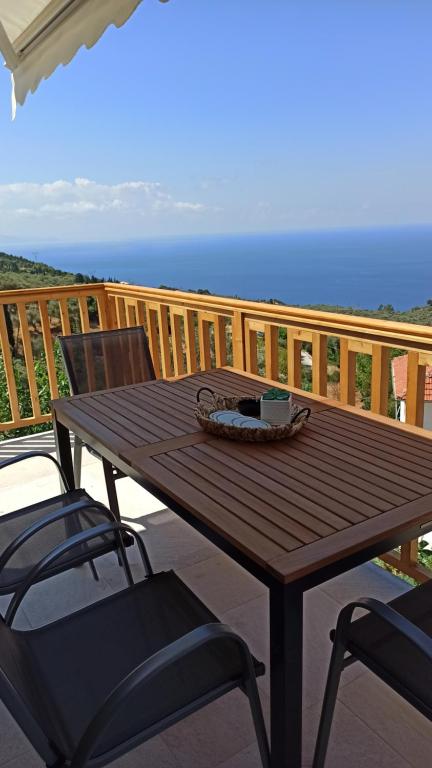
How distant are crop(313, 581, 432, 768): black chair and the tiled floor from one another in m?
0.26

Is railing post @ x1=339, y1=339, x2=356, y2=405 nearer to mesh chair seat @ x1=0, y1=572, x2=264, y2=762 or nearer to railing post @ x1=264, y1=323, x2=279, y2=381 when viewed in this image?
railing post @ x1=264, y1=323, x2=279, y2=381

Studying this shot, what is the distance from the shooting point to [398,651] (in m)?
1.22

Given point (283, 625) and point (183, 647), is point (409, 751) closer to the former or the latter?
point (283, 625)

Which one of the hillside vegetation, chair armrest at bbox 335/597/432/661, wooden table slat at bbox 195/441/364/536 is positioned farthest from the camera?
the hillside vegetation

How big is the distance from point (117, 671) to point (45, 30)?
2.42 m

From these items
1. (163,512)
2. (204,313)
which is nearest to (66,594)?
(163,512)

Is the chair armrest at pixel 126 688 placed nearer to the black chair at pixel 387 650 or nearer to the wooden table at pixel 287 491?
the wooden table at pixel 287 491

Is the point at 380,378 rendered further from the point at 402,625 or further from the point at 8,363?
the point at 8,363

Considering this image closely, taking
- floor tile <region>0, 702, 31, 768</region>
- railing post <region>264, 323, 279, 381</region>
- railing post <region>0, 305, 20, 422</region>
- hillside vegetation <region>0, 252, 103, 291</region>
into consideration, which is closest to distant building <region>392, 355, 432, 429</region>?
railing post <region>264, 323, 279, 381</region>

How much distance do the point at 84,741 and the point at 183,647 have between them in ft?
0.75

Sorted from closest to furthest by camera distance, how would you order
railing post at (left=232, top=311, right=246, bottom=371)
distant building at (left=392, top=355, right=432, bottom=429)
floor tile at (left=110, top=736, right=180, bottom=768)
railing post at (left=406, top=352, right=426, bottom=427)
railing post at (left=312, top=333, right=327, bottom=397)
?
floor tile at (left=110, top=736, right=180, bottom=768) < railing post at (left=406, top=352, right=426, bottom=427) < railing post at (left=312, top=333, right=327, bottom=397) < distant building at (left=392, top=355, right=432, bottom=429) < railing post at (left=232, top=311, right=246, bottom=371)

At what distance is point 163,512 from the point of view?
113 inches

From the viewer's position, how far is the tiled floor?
4.94ft

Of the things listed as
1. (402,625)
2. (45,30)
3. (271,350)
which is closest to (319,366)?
(271,350)
